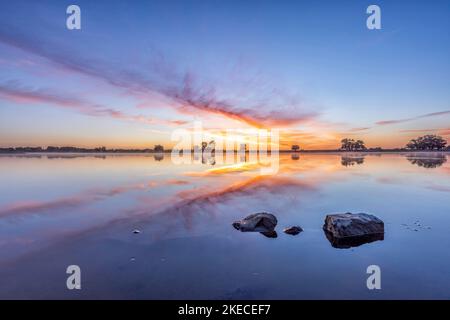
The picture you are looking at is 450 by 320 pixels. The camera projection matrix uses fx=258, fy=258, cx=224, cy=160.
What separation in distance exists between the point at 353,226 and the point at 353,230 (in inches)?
4.6

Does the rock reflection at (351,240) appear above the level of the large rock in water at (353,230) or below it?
below

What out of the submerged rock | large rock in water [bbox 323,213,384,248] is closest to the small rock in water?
the submerged rock

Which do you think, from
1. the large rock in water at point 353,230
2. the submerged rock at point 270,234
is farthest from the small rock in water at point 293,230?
the large rock in water at point 353,230

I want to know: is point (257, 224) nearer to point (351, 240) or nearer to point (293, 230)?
point (293, 230)

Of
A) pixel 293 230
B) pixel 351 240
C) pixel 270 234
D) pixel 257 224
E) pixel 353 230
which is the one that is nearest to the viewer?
pixel 351 240

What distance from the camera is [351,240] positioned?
7.11m

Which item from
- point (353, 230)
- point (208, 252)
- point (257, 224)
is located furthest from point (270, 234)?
point (353, 230)

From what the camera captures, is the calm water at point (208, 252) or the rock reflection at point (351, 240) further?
the rock reflection at point (351, 240)

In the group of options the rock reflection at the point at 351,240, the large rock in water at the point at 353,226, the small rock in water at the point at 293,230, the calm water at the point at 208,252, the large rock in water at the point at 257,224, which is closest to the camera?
the calm water at the point at 208,252

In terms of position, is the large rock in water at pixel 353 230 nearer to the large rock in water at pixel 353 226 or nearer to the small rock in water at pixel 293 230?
the large rock in water at pixel 353 226

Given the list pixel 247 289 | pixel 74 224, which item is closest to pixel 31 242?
pixel 74 224

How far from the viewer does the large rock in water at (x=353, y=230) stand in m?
7.17

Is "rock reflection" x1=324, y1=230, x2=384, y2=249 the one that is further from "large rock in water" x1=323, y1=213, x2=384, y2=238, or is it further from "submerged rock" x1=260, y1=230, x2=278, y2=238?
"submerged rock" x1=260, y1=230, x2=278, y2=238
